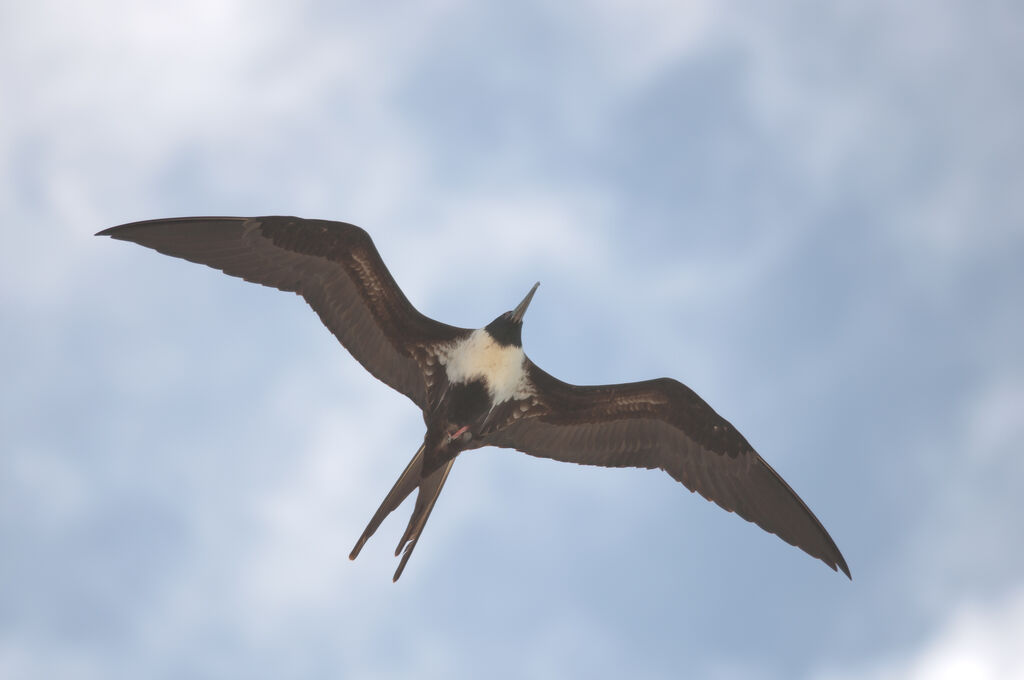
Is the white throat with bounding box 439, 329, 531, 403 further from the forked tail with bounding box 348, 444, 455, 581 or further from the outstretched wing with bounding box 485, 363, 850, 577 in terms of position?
the forked tail with bounding box 348, 444, 455, 581

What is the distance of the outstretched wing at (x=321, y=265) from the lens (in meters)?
7.53

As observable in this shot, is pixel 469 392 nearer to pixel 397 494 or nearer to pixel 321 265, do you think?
pixel 397 494

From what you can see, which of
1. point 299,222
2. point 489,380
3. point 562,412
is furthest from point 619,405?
point 299,222

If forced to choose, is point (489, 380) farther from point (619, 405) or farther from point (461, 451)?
point (619, 405)

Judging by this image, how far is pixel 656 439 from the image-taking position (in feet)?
26.4

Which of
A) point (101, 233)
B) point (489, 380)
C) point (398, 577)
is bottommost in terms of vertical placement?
point (398, 577)

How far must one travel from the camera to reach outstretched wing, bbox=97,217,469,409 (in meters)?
7.53

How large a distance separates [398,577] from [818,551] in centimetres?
327

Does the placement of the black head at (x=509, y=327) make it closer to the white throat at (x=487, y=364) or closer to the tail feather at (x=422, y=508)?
the white throat at (x=487, y=364)

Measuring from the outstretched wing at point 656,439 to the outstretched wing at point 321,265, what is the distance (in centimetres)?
89

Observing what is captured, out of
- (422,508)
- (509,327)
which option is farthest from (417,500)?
(509,327)

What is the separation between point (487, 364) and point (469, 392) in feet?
0.89

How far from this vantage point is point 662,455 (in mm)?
8055

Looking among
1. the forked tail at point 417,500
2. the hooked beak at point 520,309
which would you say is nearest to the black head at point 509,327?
the hooked beak at point 520,309
